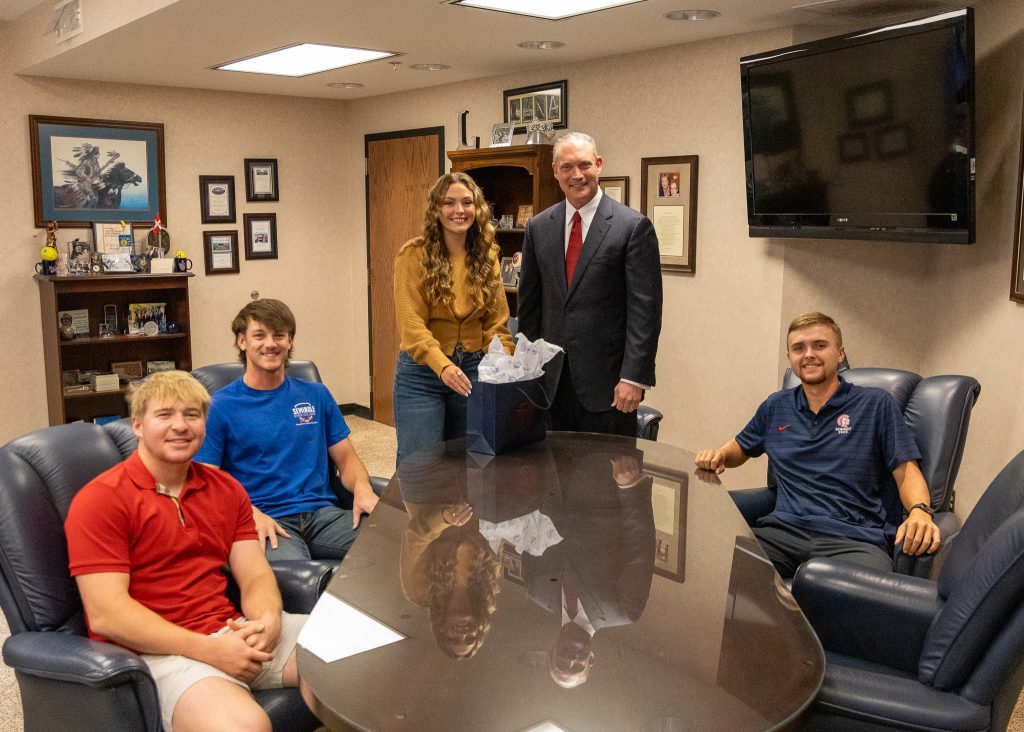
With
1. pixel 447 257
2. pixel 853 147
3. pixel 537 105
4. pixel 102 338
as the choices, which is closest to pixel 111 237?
pixel 102 338

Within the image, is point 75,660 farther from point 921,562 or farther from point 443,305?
point 921,562

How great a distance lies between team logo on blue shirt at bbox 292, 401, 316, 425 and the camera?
266 centimetres

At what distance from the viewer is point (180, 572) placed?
1921 millimetres

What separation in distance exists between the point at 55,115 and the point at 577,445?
4350 millimetres

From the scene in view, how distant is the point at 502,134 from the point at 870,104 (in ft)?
7.03

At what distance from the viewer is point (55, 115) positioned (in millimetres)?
5410

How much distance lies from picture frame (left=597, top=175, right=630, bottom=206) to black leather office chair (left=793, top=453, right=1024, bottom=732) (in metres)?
3.09

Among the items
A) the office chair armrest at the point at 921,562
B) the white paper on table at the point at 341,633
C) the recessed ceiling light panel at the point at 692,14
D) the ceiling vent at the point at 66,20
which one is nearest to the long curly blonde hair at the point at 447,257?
the recessed ceiling light panel at the point at 692,14

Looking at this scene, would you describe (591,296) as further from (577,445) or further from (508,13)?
(508,13)

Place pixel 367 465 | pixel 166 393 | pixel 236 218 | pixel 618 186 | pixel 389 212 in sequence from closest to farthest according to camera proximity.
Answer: pixel 166 393 → pixel 618 186 → pixel 367 465 → pixel 236 218 → pixel 389 212

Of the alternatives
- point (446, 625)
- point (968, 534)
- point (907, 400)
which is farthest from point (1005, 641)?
point (907, 400)

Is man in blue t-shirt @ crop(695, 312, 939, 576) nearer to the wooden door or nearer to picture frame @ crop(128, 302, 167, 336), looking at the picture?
the wooden door

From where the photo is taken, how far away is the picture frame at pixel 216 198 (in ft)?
19.8

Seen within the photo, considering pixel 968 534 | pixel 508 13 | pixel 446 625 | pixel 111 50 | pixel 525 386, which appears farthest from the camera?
pixel 111 50
